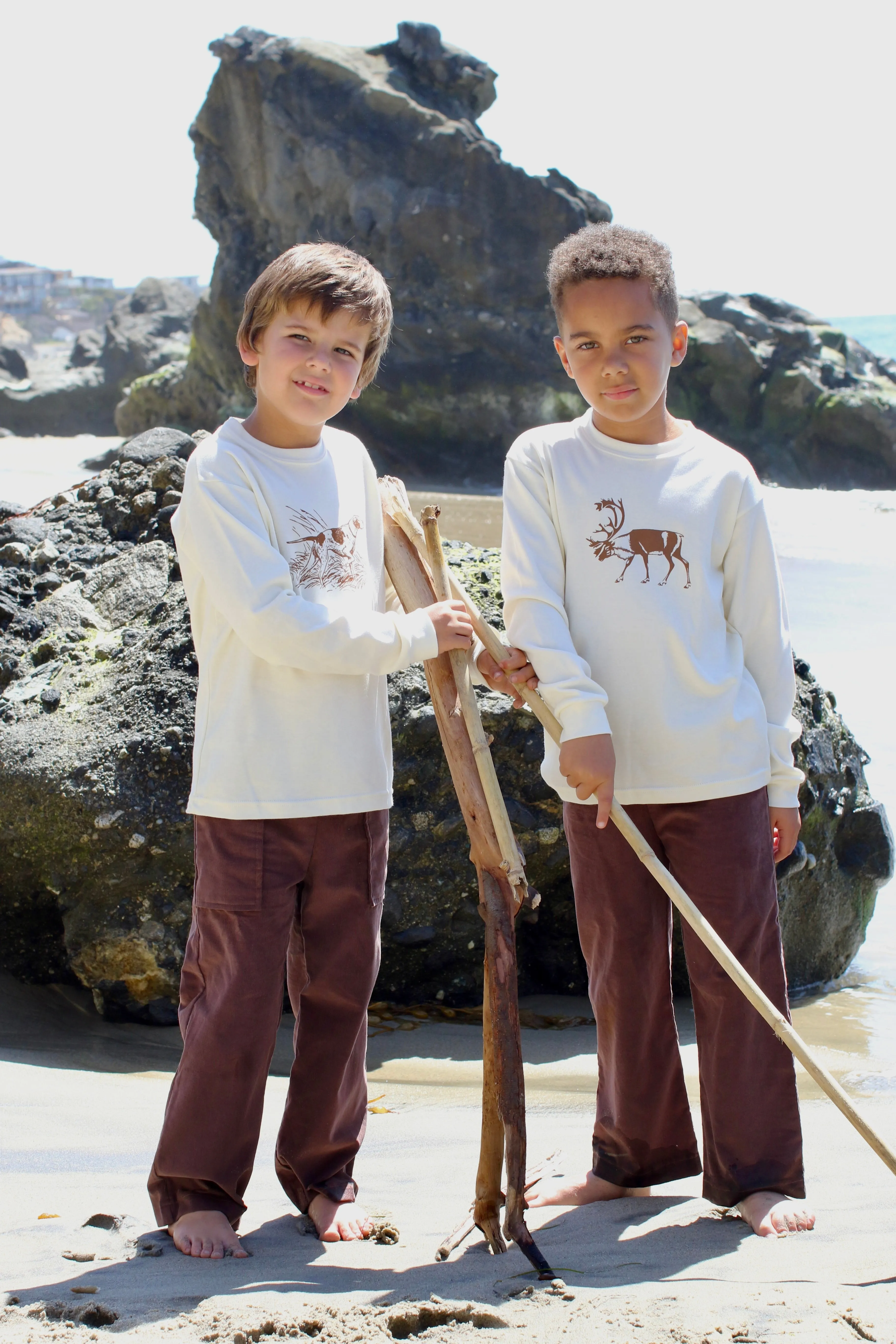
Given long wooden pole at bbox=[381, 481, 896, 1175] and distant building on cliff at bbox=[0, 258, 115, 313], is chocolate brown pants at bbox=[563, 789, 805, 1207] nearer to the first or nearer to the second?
long wooden pole at bbox=[381, 481, 896, 1175]

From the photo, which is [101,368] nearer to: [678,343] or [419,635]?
[678,343]

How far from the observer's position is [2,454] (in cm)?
2227

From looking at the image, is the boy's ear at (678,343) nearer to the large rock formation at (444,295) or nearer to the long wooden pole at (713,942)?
the long wooden pole at (713,942)

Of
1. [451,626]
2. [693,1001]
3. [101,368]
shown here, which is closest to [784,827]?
[693,1001]

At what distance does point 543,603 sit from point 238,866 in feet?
2.29

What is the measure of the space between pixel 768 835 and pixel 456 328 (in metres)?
24.6

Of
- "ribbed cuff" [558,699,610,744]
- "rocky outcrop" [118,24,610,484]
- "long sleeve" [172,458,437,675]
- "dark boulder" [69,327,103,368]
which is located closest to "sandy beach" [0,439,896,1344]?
"ribbed cuff" [558,699,610,744]

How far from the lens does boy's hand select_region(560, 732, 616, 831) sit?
1.92m

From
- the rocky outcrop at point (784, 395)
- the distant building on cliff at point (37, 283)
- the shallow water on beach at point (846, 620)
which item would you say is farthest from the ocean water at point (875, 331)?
the distant building on cliff at point (37, 283)

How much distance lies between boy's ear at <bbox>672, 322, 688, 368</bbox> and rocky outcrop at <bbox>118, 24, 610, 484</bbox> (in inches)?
882

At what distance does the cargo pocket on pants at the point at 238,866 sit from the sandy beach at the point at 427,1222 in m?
0.56

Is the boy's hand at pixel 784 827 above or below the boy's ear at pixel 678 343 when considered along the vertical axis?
below

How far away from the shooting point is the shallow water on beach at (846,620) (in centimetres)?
328

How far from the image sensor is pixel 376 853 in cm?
210
